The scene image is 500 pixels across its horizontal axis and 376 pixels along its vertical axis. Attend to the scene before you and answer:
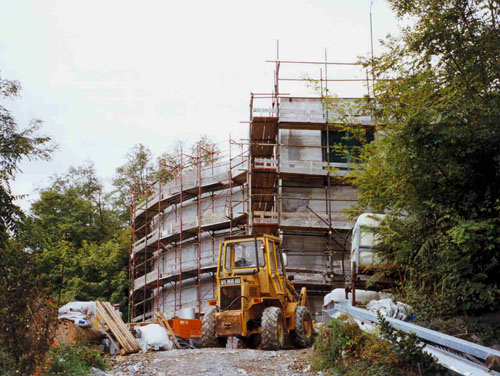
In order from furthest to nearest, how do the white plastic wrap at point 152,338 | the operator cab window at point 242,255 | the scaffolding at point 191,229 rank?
the scaffolding at point 191,229 < the white plastic wrap at point 152,338 < the operator cab window at point 242,255

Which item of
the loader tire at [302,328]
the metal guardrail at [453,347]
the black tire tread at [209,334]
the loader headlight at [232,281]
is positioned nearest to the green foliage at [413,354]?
the metal guardrail at [453,347]

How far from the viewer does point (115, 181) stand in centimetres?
4662

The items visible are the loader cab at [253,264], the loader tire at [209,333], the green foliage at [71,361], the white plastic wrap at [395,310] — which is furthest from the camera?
the loader cab at [253,264]

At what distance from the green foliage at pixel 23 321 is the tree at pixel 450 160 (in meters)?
6.38

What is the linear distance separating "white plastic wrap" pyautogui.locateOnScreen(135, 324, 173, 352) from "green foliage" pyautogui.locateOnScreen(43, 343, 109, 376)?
4.79 meters

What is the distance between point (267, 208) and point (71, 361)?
20.6 meters

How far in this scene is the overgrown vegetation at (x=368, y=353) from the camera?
726 cm

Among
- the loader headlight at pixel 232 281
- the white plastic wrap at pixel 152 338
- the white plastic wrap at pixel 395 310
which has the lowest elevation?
the white plastic wrap at pixel 152 338

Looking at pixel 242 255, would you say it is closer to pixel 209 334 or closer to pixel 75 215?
pixel 209 334

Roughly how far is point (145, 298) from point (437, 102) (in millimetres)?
26733

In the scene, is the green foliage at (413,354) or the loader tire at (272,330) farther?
the loader tire at (272,330)

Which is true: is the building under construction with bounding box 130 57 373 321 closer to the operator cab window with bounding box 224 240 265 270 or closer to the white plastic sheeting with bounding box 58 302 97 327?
the operator cab window with bounding box 224 240 265 270

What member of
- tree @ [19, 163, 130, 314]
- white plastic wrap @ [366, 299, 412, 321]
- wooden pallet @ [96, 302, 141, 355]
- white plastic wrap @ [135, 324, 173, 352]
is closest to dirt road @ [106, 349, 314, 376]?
wooden pallet @ [96, 302, 141, 355]

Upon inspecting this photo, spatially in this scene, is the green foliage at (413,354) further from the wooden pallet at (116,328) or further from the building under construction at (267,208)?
the building under construction at (267,208)
